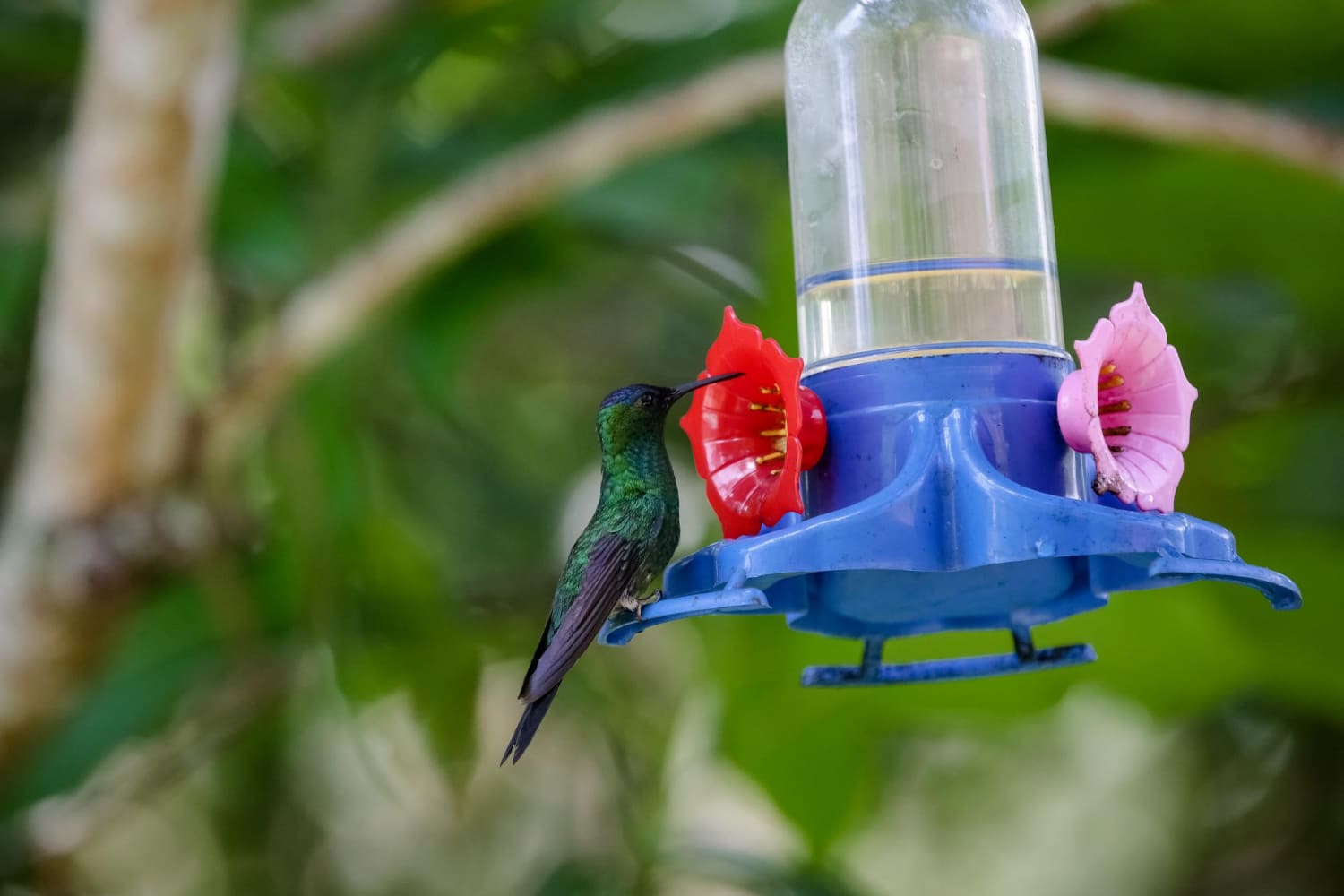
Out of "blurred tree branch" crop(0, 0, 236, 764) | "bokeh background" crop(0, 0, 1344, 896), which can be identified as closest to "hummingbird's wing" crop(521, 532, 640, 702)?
"bokeh background" crop(0, 0, 1344, 896)

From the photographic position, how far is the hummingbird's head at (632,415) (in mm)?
2295

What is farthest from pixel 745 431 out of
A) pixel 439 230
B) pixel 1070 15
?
pixel 439 230

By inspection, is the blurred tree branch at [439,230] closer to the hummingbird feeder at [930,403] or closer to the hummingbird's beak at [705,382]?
the hummingbird feeder at [930,403]

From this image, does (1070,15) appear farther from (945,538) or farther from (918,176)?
(945,538)

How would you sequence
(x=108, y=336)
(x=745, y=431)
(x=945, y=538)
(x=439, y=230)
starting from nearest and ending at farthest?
(x=945, y=538) < (x=745, y=431) < (x=108, y=336) < (x=439, y=230)

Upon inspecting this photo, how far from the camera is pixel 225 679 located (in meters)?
4.66

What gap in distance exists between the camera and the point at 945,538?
6.25ft

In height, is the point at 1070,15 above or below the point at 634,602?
above

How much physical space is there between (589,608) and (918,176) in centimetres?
93

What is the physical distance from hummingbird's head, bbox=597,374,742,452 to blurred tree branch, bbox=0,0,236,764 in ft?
4.83

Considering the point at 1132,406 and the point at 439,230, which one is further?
the point at 439,230

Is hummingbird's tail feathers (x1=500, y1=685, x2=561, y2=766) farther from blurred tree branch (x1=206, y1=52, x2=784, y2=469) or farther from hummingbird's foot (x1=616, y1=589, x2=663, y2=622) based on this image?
blurred tree branch (x1=206, y1=52, x2=784, y2=469)

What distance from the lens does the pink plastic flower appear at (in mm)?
1958

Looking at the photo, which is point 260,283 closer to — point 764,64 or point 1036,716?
Answer: point 764,64
